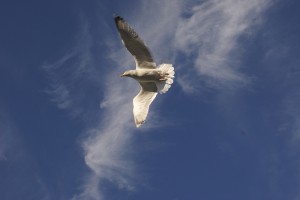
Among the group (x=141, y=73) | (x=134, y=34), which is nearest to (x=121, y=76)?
(x=141, y=73)

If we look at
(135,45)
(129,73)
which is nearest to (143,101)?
(129,73)

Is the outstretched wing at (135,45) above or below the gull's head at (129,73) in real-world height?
below

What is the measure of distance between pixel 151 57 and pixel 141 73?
1353mm

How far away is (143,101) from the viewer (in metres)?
31.5

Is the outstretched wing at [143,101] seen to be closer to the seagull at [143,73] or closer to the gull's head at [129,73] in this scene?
the seagull at [143,73]

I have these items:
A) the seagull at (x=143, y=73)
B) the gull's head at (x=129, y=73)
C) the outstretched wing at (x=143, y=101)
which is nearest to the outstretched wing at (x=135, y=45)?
Answer: the seagull at (x=143, y=73)

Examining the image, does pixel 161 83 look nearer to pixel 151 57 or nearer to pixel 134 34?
pixel 151 57

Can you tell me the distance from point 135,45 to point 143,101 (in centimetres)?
420

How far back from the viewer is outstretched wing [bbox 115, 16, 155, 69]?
1090 inches

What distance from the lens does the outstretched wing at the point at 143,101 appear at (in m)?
30.8

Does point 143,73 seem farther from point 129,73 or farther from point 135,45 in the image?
point 135,45

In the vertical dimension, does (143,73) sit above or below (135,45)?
above

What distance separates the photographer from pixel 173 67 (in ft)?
100

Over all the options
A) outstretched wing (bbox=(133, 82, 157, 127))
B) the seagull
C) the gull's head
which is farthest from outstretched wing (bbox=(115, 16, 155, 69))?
outstretched wing (bbox=(133, 82, 157, 127))
